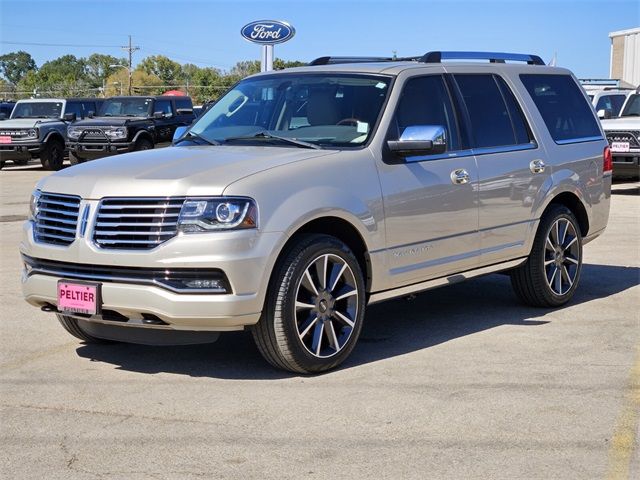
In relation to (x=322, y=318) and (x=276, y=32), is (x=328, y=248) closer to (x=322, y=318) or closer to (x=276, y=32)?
(x=322, y=318)

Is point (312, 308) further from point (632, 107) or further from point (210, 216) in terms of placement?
point (632, 107)

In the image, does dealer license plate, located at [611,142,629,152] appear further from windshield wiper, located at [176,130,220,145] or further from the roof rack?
windshield wiper, located at [176,130,220,145]

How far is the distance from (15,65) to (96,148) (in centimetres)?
15177

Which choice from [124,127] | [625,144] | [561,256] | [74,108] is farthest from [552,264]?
[74,108]

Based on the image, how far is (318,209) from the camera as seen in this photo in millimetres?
6035

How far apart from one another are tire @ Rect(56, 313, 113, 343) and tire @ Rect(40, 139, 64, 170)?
2024 cm

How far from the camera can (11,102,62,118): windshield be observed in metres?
27.6

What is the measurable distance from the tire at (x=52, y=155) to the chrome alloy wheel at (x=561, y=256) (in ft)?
65.9

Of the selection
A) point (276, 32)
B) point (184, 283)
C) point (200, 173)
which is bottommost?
point (184, 283)

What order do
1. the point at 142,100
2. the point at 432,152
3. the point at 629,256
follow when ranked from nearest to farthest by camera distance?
the point at 432,152 → the point at 629,256 → the point at 142,100

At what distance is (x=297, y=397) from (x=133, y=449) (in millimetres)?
Answer: 1150

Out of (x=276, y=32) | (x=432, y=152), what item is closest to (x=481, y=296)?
(x=432, y=152)

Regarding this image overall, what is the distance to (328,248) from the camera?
20.0ft

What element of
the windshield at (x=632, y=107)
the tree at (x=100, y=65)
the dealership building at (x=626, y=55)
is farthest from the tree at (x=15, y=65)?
the windshield at (x=632, y=107)
